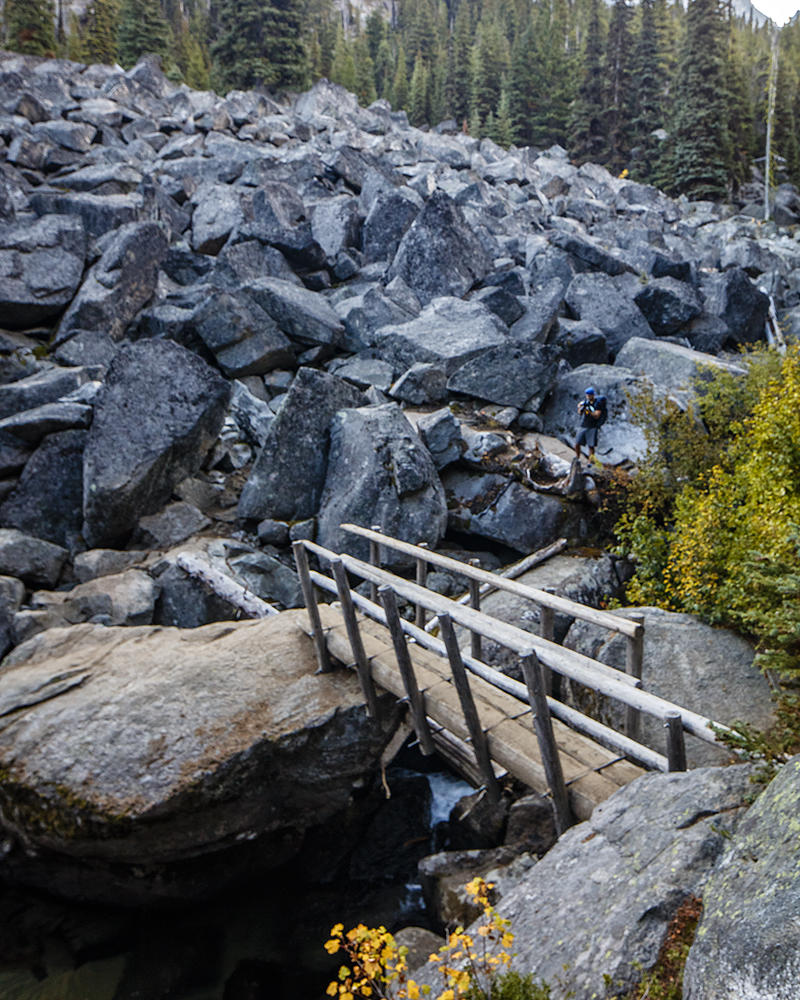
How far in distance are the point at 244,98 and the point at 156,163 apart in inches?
596

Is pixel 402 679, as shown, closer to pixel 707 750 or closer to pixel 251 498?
pixel 707 750

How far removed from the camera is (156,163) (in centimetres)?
3556

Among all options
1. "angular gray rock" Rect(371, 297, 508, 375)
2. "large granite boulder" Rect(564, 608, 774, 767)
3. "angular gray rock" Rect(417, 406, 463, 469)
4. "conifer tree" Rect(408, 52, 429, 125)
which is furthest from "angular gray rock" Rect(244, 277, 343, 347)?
"conifer tree" Rect(408, 52, 429, 125)

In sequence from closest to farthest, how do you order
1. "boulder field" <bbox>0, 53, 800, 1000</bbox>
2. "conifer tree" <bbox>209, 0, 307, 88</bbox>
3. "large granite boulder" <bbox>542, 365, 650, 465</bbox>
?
"boulder field" <bbox>0, 53, 800, 1000</bbox>
"large granite boulder" <bbox>542, 365, 650, 465</bbox>
"conifer tree" <bbox>209, 0, 307, 88</bbox>

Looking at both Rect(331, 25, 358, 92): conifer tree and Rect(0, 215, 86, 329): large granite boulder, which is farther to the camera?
Rect(331, 25, 358, 92): conifer tree

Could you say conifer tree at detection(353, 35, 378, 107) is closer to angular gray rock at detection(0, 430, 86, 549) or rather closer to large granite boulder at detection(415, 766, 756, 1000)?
angular gray rock at detection(0, 430, 86, 549)

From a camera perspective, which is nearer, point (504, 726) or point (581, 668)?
point (581, 668)

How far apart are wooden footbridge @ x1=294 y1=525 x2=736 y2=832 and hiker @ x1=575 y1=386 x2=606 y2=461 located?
6.76 meters

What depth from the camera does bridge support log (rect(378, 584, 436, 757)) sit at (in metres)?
7.48

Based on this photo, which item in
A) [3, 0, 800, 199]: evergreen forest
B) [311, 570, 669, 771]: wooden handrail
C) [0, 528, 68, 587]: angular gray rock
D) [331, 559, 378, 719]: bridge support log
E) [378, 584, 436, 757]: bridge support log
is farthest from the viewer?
[3, 0, 800, 199]: evergreen forest

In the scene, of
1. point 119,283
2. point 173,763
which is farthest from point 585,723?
point 119,283

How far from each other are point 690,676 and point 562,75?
73058 mm

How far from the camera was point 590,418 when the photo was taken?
14.7m

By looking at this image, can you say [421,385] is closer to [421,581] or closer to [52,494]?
[421,581]
